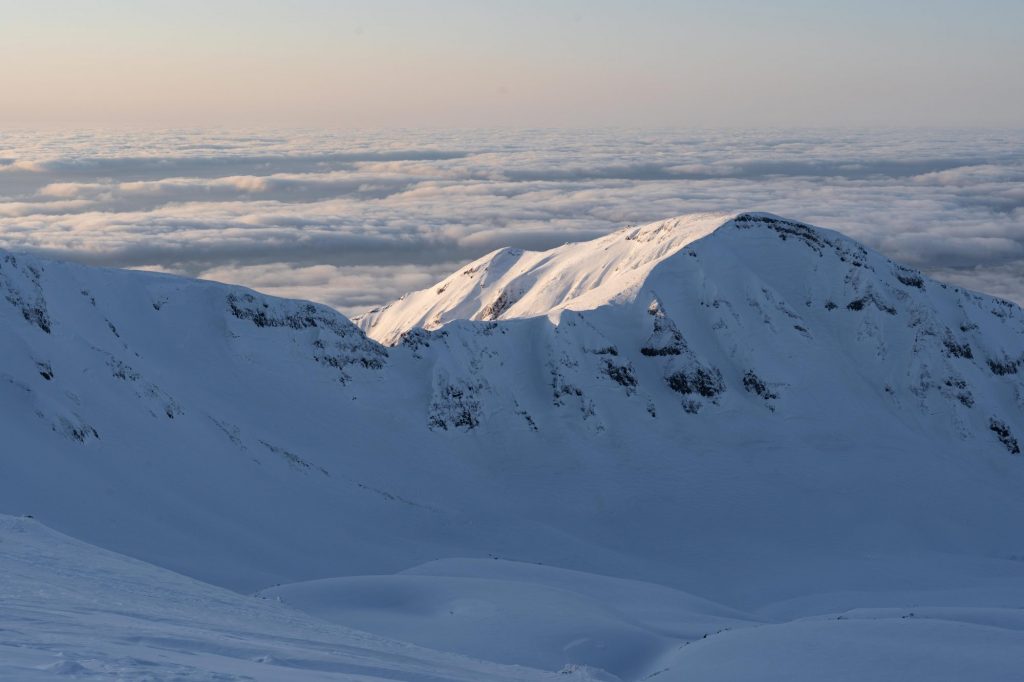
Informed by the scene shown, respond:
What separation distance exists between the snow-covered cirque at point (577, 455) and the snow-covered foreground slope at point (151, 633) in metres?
0.42

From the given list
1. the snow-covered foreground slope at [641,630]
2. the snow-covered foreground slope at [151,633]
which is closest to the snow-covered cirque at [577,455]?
the snow-covered foreground slope at [641,630]

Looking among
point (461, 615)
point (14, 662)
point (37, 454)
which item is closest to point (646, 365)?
point (37, 454)

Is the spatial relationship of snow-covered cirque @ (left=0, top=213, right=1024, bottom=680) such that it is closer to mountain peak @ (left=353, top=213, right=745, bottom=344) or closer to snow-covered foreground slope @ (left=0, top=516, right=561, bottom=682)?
snow-covered foreground slope @ (left=0, top=516, right=561, bottom=682)

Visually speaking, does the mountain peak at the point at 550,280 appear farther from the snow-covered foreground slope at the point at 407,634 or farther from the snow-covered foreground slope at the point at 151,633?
the snow-covered foreground slope at the point at 151,633

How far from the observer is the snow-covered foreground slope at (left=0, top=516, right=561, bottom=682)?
44.5 feet

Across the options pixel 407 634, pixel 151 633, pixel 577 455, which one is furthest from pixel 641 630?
pixel 577 455

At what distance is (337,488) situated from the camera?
62.9 m

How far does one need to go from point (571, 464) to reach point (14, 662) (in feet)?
200

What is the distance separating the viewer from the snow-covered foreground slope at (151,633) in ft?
44.5

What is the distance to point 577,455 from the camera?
73.1m

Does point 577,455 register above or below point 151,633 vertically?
below

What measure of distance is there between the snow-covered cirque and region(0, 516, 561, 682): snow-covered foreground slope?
42 cm

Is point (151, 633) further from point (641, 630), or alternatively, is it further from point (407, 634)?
point (641, 630)

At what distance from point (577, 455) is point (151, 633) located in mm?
57715
